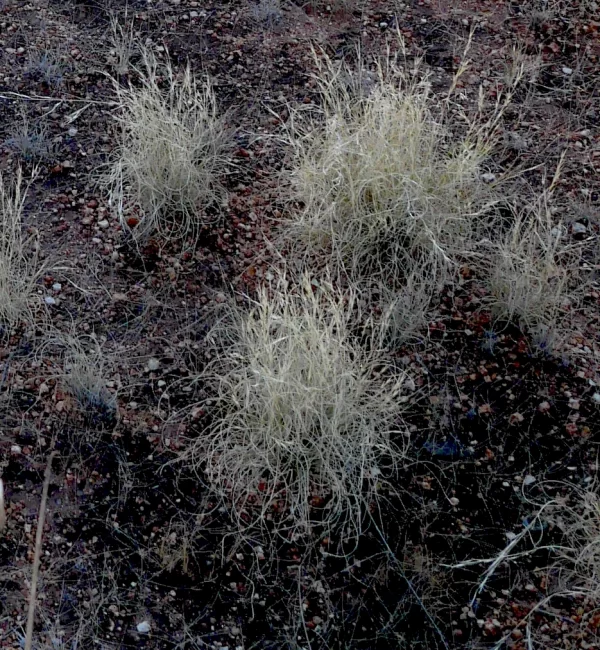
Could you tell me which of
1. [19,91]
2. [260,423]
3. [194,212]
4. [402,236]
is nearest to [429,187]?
[402,236]

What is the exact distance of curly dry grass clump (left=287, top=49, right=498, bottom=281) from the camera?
287 centimetres

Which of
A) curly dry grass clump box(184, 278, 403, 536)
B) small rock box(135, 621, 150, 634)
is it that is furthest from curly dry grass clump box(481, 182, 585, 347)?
small rock box(135, 621, 150, 634)

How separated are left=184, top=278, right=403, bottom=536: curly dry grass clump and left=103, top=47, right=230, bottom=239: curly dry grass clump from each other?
2.26 feet

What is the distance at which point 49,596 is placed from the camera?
7.43 ft

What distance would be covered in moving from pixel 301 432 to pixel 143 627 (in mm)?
647

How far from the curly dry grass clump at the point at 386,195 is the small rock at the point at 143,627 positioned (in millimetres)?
1267

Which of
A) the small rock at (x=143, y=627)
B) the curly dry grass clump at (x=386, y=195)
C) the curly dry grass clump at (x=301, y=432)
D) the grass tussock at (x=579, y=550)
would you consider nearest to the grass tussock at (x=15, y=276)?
the curly dry grass clump at (x=301, y=432)

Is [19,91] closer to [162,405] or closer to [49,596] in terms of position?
[162,405]

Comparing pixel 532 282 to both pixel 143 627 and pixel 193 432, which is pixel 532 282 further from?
pixel 143 627

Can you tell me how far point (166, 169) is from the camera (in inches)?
119

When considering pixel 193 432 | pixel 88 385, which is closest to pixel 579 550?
pixel 193 432

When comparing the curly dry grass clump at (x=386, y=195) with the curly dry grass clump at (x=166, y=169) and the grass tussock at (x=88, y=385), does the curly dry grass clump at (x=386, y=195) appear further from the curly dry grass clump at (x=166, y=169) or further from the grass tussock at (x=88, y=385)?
the grass tussock at (x=88, y=385)

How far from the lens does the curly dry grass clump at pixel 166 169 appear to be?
2.96 meters

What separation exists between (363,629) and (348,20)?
261 centimetres
